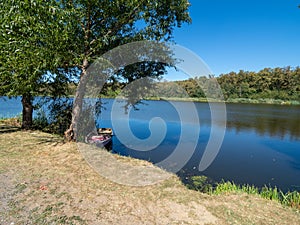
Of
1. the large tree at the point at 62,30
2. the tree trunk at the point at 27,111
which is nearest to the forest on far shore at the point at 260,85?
the tree trunk at the point at 27,111

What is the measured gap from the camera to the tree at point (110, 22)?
5570 millimetres

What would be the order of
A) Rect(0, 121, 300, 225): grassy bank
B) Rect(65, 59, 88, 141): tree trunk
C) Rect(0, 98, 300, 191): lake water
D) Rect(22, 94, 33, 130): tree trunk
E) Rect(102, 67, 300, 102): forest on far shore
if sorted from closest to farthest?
Rect(0, 121, 300, 225): grassy bank < Rect(65, 59, 88, 141): tree trunk < Rect(0, 98, 300, 191): lake water < Rect(22, 94, 33, 130): tree trunk < Rect(102, 67, 300, 102): forest on far shore

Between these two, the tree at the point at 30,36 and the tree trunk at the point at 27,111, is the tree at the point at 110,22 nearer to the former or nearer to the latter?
the tree at the point at 30,36

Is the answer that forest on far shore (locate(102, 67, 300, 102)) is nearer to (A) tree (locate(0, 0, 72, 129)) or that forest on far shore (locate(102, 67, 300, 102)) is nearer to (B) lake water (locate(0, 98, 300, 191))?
(B) lake water (locate(0, 98, 300, 191))

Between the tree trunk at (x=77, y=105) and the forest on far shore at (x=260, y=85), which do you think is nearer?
the tree trunk at (x=77, y=105)

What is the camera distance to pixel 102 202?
11.7 ft

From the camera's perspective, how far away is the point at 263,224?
128 inches

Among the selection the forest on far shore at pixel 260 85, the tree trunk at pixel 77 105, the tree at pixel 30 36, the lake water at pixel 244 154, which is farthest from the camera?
the forest on far shore at pixel 260 85

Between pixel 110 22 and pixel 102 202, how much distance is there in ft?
18.0

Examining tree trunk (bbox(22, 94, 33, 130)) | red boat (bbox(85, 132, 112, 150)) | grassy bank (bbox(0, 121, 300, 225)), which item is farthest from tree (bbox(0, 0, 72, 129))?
tree trunk (bbox(22, 94, 33, 130))

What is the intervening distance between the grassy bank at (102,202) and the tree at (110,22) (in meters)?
2.62

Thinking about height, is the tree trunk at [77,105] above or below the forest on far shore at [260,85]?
below

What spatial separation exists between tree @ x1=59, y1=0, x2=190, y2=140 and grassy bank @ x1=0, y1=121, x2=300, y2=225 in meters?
2.62

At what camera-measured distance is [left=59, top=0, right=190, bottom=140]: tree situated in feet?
18.3
